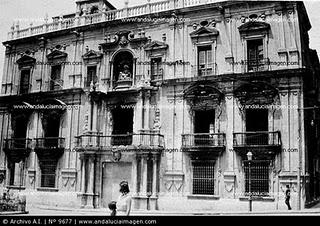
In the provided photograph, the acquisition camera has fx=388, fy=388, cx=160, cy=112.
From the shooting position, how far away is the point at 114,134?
67.2ft

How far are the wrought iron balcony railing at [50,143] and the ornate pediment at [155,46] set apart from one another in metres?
6.82

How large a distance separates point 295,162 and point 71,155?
1157 centimetres

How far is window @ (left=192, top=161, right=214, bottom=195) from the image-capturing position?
58.7ft

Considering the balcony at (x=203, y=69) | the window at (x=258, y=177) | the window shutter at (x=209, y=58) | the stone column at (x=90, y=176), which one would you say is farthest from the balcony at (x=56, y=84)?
the window at (x=258, y=177)

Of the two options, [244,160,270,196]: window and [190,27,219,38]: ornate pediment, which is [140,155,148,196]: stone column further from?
[190,27,219,38]: ornate pediment

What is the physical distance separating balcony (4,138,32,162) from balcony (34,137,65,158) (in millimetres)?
651

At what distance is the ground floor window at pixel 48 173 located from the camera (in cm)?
2148

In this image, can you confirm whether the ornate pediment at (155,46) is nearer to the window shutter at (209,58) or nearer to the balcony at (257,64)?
the window shutter at (209,58)

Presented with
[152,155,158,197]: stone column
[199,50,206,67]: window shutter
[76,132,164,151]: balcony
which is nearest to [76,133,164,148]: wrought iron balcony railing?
[76,132,164,151]: balcony

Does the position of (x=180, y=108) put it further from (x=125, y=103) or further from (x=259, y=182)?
(x=259, y=182)

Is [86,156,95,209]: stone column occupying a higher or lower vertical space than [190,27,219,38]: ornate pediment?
lower

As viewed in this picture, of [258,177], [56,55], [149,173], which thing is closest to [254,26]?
[258,177]

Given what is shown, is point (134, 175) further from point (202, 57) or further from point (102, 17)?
point (102, 17)
